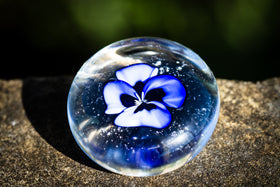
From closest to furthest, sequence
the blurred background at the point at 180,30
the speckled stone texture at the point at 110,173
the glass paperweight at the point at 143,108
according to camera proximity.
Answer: the glass paperweight at the point at 143,108
the speckled stone texture at the point at 110,173
the blurred background at the point at 180,30

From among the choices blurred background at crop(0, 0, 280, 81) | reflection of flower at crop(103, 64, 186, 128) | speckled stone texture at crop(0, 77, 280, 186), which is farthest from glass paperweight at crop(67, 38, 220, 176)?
blurred background at crop(0, 0, 280, 81)

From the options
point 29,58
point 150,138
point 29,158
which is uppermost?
point 150,138

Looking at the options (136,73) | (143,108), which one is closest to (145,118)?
(143,108)

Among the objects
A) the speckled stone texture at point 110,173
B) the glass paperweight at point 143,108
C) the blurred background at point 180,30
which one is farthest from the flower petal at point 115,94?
the blurred background at point 180,30

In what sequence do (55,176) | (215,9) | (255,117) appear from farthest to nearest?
(215,9), (255,117), (55,176)

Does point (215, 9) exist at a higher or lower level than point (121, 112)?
lower

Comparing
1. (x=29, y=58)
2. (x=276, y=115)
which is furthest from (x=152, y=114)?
(x=29, y=58)

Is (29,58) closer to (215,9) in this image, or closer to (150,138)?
(215,9)

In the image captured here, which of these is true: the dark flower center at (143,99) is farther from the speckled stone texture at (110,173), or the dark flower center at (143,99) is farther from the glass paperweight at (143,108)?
the speckled stone texture at (110,173)

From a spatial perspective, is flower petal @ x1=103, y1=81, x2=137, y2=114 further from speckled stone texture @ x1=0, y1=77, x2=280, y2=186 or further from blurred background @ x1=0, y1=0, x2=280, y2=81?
blurred background @ x1=0, y1=0, x2=280, y2=81
